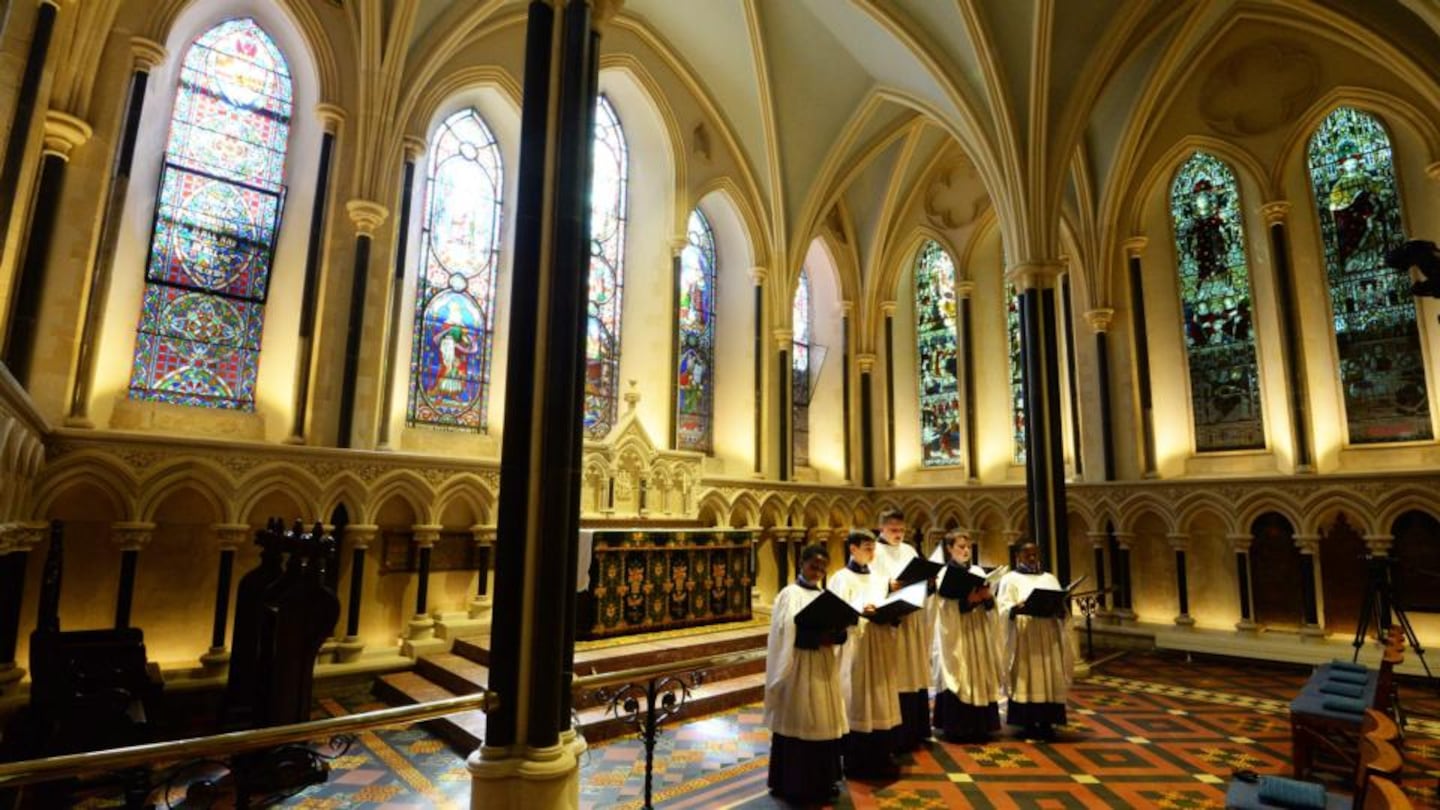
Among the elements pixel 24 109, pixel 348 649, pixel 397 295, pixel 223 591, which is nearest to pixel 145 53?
pixel 24 109

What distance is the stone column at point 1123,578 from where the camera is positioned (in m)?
11.7

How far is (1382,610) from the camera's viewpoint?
902 centimetres

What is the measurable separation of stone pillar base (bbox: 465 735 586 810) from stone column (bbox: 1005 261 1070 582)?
7054mm

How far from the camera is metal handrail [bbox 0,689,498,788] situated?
218 cm

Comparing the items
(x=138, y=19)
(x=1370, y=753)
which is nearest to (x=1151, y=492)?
(x=1370, y=753)

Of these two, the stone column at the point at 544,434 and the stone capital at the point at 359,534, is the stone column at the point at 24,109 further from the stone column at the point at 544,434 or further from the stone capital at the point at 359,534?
the stone column at the point at 544,434

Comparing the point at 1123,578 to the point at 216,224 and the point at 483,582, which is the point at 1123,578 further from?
the point at 216,224

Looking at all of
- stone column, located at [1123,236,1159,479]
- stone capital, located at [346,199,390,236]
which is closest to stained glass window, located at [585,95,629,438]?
stone capital, located at [346,199,390,236]

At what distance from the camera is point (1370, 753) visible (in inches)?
93.6

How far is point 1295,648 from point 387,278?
13078mm

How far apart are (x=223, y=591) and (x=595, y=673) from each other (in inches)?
153

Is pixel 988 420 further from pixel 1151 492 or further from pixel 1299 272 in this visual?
pixel 1299 272

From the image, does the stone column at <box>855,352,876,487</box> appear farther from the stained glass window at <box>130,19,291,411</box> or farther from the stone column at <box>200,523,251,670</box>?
the stone column at <box>200,523,251,670</box>

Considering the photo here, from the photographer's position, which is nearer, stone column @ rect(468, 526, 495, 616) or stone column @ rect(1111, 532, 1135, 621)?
stone column @ rect(468, 526, 495, 616)
